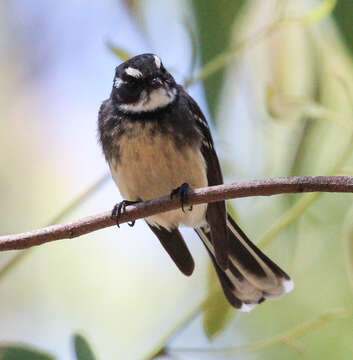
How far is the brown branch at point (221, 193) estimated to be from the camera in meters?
1.92

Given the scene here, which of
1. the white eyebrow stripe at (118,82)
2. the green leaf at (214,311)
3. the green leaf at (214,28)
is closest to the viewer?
the green leaf at (214,311)

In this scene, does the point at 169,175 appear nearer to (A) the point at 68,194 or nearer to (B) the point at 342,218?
(B) the point at 342,218

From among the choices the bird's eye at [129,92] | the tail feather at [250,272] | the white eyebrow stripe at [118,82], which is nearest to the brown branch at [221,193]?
the tail feather at [250,272]

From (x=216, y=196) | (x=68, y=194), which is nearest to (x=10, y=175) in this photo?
(x=68, y=194)

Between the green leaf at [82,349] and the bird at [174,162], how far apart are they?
757mm

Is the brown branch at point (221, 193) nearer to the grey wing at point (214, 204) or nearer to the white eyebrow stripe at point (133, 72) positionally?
the grey wing at point (214, 204)

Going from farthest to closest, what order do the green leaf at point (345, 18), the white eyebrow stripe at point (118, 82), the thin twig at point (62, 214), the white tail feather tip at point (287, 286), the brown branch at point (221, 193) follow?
the white eyebrow stripe at point (118, 82)
the white tail feather tip at point (287, 286)
the green leaf at point (345, 18)
the thin twig at point (62, 214)
the brown branch at point (221, 193)

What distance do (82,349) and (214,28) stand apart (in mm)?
1309

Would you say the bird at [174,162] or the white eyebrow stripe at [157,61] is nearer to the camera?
the bird at [174,162]

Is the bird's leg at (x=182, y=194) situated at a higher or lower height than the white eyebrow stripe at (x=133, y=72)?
lower

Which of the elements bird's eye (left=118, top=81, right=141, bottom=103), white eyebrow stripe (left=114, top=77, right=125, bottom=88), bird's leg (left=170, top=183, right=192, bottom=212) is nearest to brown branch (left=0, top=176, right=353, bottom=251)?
bird's leg (left=170, top=183, right=192, bottom=212)

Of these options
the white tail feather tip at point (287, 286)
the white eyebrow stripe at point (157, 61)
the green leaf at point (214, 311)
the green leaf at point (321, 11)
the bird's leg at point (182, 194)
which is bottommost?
the white tail feather tip at point (287, 286)

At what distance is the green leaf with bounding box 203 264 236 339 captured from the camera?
8.07ft

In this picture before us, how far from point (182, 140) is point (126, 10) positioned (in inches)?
27.6
